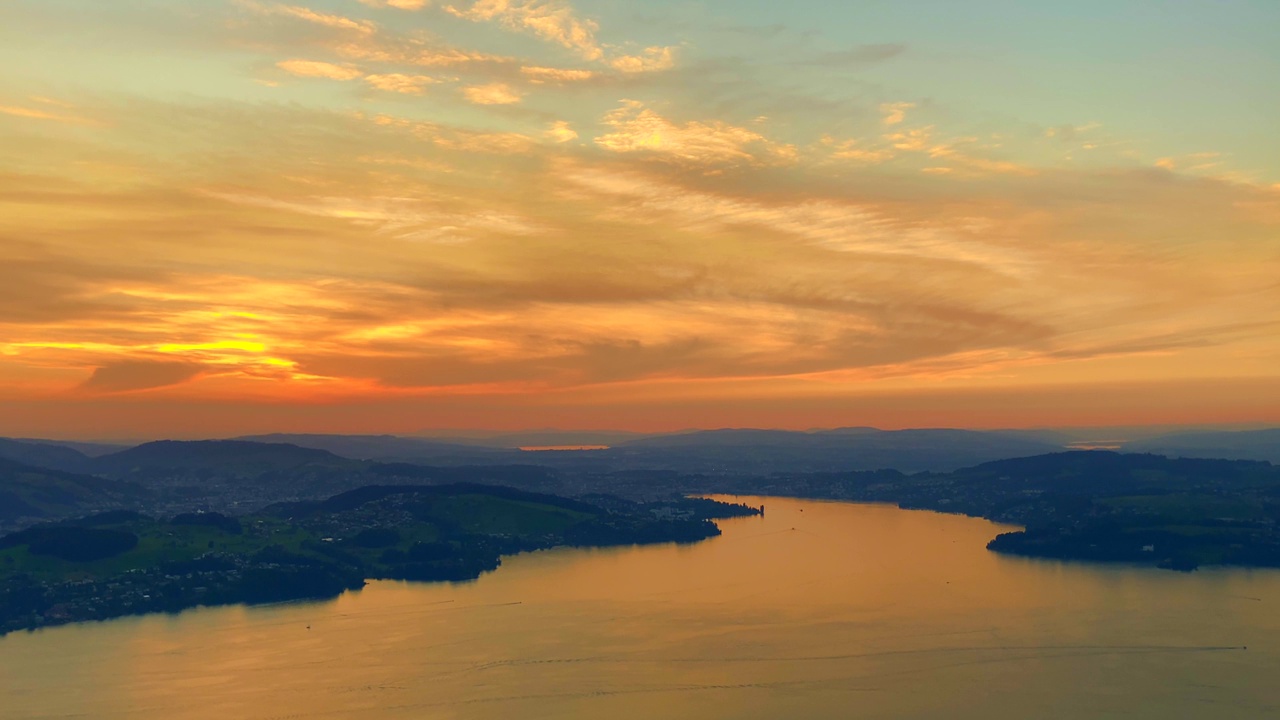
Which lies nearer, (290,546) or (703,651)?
(703,651)

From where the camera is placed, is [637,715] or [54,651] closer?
[637,715]

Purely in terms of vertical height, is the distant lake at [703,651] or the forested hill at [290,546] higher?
the forested hill at [290,546]

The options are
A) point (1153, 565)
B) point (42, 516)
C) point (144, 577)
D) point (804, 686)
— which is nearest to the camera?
point (804, 686)

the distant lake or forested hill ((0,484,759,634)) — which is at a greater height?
forested hill ((0,484,759,634))

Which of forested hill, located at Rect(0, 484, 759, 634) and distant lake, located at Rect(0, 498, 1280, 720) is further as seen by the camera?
forested hill, located at Rect(0, 484, 759, 634)

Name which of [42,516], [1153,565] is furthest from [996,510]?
[42,516]

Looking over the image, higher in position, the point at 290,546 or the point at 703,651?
the point at 290,546

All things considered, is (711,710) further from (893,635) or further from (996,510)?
(996,510)

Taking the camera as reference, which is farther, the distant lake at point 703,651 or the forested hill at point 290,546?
the forested hill at point 290,546
